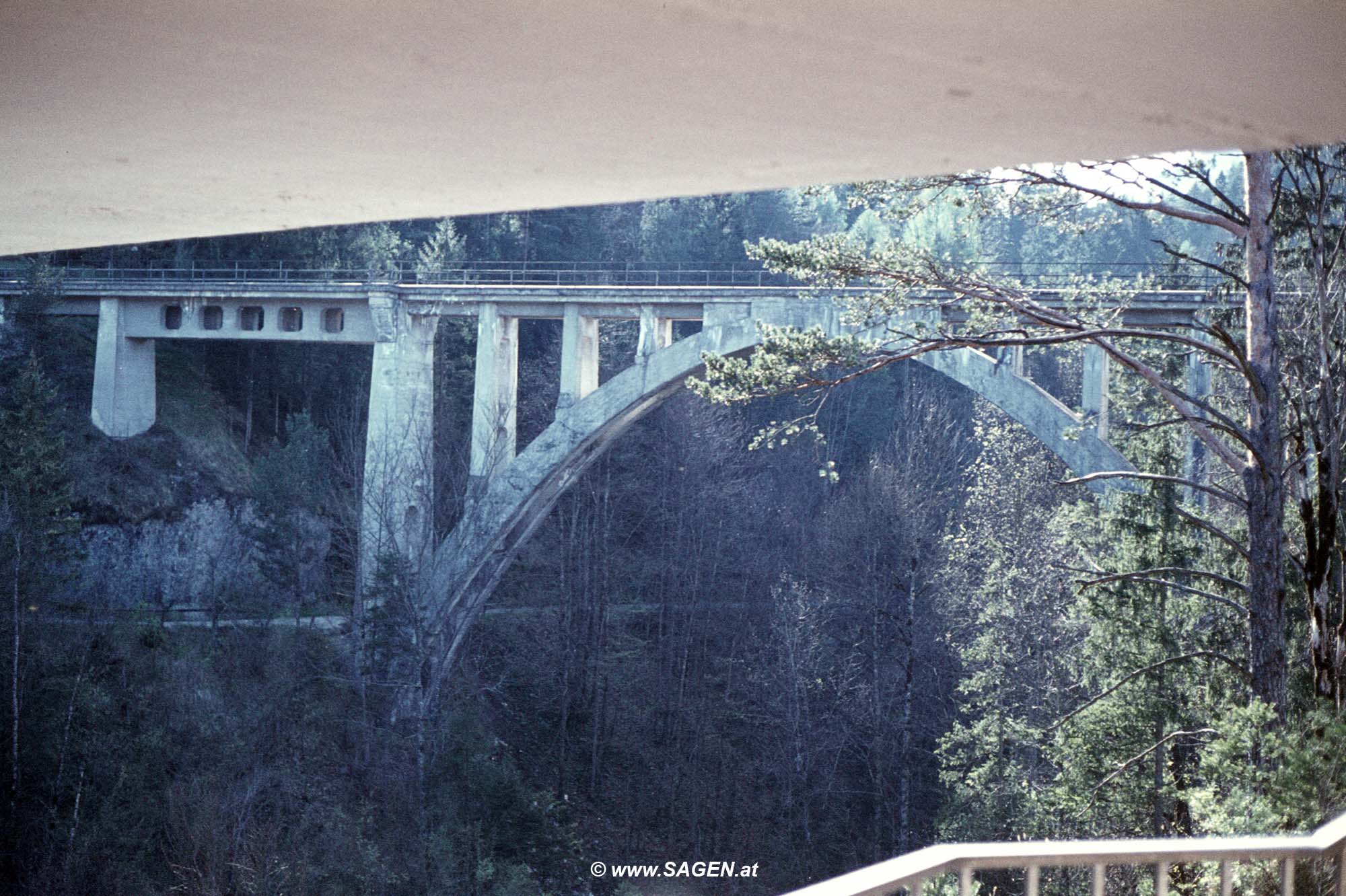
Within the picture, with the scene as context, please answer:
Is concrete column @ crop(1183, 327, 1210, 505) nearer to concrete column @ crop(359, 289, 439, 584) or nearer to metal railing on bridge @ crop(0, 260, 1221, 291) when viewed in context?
metal railing on bridge @ crop(0, 260, 1221, 291)

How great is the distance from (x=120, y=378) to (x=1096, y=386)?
17898mm

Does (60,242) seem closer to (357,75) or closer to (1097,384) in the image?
(357,75)

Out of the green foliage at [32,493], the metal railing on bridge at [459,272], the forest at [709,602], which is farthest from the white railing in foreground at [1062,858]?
the metal railing on bridge at [459,272]

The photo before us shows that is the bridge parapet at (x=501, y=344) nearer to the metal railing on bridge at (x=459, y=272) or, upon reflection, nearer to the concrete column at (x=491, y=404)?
the concrete column at (x=491, y=404)

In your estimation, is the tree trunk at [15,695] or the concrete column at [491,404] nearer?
the tree trunk at [15,695]

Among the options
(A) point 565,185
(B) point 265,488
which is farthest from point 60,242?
(B) point 265,488

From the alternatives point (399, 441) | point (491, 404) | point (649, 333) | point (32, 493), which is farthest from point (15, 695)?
point (649, 333)

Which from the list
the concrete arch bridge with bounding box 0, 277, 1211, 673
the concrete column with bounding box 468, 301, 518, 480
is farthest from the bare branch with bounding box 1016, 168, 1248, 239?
the concrete column with bounding box 468, 301, 518, 480

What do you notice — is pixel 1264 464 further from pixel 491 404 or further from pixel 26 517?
pixel 26 517

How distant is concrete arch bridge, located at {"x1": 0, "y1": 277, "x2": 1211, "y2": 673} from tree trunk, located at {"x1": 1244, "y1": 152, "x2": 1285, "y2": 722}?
23.0 feet

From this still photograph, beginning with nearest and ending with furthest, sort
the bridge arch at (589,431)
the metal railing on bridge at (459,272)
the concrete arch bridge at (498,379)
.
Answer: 1. the bridge arch at (589,431)
2. the concrete arch bridge at (498,379)
3. the metal railing on bridge at (459,272)

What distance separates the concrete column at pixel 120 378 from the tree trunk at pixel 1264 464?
20.0m

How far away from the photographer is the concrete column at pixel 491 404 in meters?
16.7

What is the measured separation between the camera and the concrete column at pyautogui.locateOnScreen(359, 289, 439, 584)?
55.5 feet
